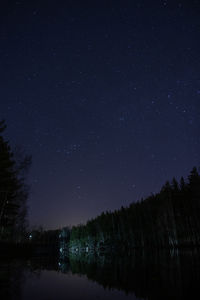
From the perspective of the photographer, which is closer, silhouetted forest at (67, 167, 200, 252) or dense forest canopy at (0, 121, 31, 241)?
dense forest canopy at (0, 121, 31, 241)

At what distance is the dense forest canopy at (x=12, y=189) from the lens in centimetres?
2167

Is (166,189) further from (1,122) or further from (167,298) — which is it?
(167,298)

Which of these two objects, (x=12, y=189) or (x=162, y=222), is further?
(x=162, y=222)

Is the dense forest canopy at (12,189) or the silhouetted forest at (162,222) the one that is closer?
the dense forest canopy at (12,189)

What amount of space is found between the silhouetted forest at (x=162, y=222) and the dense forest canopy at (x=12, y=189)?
101 ft

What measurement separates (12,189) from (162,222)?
126ft

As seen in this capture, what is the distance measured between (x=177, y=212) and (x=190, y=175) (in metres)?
9.54

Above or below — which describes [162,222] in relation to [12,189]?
below

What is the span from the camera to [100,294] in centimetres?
769

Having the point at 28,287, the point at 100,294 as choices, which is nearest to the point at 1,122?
the point at 28,287

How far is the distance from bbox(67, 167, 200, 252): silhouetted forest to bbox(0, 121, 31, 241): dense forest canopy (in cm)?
3092

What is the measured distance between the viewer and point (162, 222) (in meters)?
50.9

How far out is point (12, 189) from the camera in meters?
23.5

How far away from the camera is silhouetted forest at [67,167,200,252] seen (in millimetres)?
48844
